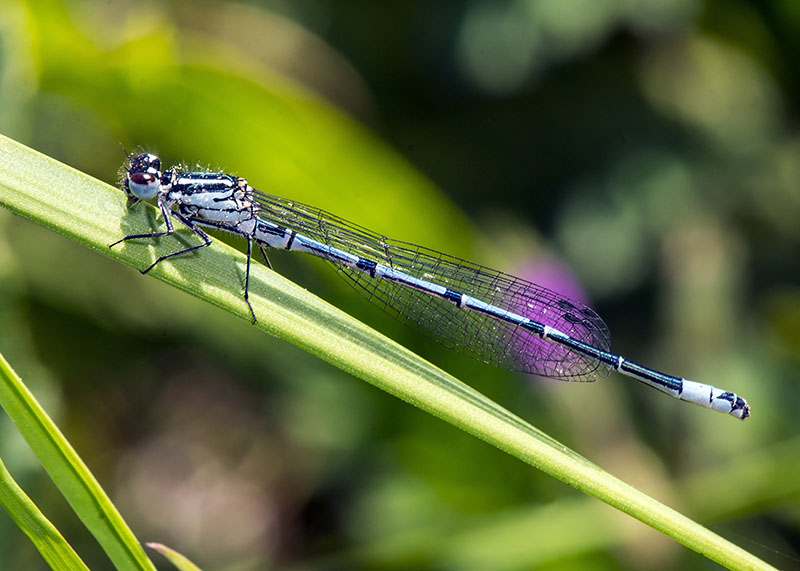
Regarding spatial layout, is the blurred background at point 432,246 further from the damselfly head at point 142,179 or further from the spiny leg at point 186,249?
the damselfly head at point 142,179

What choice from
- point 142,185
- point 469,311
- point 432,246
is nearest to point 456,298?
→ point 469,311

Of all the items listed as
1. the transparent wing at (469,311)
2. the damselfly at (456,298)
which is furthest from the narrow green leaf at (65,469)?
the transparent wing at (469,311)

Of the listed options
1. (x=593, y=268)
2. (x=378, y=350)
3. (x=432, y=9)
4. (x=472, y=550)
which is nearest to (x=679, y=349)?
(x=593, y=268)

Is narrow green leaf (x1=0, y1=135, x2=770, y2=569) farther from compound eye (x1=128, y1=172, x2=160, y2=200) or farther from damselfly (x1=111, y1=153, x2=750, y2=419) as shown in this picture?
damselfly (x1=111, y1=153, x2=750, y2=419)

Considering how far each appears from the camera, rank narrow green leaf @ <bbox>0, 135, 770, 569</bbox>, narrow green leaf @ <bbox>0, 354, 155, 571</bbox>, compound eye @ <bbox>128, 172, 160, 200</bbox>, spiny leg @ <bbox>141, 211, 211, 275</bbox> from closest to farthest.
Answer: narrow green leaf @ <bbox>0, 354, 155, 571</bbox>, narrow green leaf @ <bbox>0, 135, 770, 569</bbox>, spiny leg @ <bbox>141, 211, 211, 275</bbox>, compound eye @ <bbox>128, 172, 160, 200</bbox>

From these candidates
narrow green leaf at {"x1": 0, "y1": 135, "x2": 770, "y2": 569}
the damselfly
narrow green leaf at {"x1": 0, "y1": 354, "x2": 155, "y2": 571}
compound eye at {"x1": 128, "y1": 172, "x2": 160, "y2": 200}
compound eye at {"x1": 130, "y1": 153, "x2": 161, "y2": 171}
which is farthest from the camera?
the damselfly

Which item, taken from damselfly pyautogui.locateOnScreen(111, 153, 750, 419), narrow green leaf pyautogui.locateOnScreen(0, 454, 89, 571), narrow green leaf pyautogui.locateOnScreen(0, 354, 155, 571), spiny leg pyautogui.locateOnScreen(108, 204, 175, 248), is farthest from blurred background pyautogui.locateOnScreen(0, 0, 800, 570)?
narrow green leaf pyautogui.locateOnScreen(0, 354, 155, 571)

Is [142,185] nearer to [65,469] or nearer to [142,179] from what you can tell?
[142,179]
